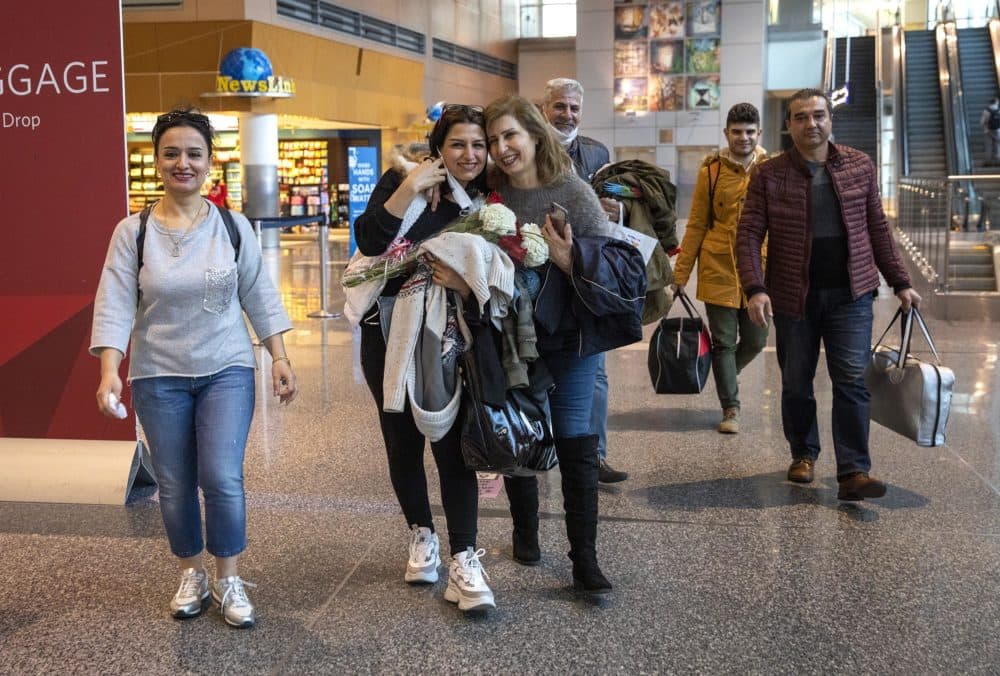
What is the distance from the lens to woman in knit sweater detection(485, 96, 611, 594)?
3.12 meters

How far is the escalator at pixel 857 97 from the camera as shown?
23109 mm

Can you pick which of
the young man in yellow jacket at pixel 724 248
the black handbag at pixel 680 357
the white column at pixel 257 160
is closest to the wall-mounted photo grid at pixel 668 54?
the white column at pixel 257 160

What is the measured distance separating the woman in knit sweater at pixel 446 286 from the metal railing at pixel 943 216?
8461mm

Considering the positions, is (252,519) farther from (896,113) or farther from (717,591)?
(896,113)

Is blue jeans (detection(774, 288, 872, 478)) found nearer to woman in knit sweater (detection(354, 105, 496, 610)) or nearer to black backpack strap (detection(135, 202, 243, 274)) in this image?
woman in knit sweater (detection(354, 105, 496, 610))

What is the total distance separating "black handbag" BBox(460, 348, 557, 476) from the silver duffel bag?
1852 mm

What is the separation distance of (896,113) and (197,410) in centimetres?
2004

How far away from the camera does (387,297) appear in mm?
3273

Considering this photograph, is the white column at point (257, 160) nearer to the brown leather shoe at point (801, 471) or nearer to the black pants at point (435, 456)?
the brown leather shoe at point (801, 471)

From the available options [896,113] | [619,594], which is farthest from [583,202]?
[896,113]

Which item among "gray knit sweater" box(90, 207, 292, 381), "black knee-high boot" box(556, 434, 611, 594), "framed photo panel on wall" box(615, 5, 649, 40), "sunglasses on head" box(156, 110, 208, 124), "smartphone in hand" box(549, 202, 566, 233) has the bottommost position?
"black knee-high boot" box(556, 434, 611, 594)

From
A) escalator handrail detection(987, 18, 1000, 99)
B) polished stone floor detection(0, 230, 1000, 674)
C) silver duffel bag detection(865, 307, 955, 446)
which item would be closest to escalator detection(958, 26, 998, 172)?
escalator handrail detection(987, 18, 1000, 99)

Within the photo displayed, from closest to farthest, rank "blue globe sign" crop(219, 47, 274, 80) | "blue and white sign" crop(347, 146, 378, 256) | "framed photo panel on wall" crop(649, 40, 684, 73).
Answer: "blue and white sign" crop(347, 146, 378, 256) → "blue globe sign" crop(219, 47, 274, 80) → "framed photo panel on wall" crop(649, 40, 684, 73)

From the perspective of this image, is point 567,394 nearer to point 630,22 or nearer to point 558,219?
point 558,219
